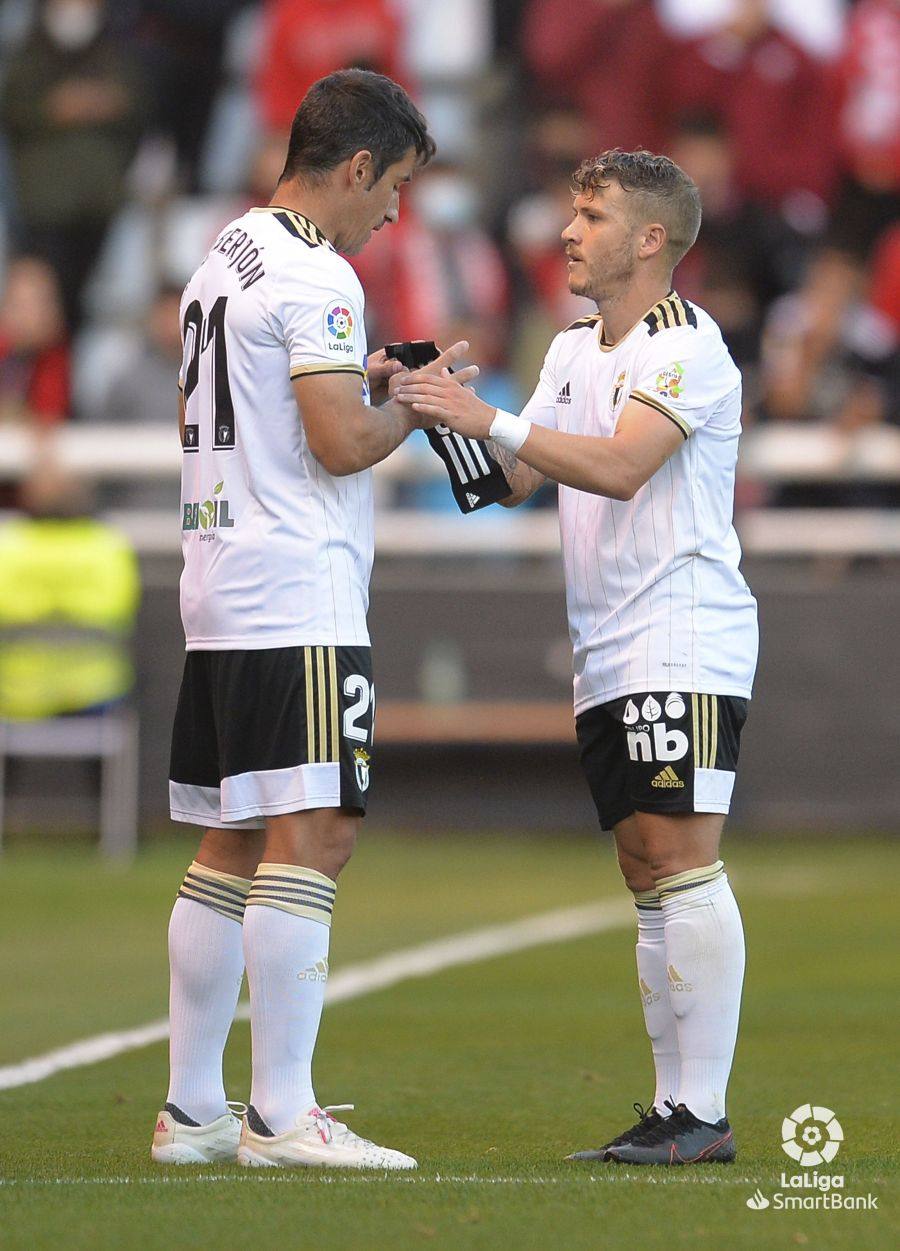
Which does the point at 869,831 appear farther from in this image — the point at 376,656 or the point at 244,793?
the point at 244,793

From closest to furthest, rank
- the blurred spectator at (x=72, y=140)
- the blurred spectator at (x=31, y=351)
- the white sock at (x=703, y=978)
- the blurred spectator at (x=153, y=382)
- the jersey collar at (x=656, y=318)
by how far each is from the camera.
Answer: the white sock at (x=703, y=978), the jersey collar at (x=656, y=318), the blurred spectator at (x=153, y=382), the blurred spectator at (x=31, y=351), the blurred spectator at (x=72, y=140)

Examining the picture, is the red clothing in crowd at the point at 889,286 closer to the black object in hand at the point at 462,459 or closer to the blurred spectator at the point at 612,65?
the blurred spectator at the point at 612,65

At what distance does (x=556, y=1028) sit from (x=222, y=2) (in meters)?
9.98

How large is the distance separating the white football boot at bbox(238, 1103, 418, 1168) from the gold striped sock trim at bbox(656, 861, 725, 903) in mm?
761

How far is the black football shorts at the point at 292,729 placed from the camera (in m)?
4.46

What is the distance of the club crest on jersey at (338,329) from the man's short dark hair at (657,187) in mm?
680

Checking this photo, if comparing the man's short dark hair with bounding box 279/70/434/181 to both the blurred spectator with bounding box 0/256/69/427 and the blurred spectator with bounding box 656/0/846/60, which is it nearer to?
the blurred spectator with bounding box 0/256/69/427

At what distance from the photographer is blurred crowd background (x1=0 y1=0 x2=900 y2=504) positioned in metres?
12.6

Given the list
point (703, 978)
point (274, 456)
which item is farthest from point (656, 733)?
point (274, 456)

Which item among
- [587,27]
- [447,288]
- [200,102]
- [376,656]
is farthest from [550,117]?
[376,656]

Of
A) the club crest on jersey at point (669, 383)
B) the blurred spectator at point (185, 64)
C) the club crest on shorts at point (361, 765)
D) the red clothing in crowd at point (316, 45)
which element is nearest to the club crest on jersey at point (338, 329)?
the club crest on jersey at point (669, 383)

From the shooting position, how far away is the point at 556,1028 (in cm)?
659

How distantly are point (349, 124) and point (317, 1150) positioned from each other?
2073 millimetres

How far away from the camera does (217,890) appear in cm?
468
